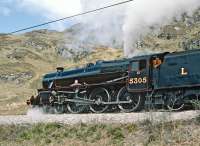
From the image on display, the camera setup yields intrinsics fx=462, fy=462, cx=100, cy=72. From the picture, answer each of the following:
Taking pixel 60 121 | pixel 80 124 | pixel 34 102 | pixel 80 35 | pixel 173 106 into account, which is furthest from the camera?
pixel 80 35

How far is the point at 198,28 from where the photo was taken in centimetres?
16650

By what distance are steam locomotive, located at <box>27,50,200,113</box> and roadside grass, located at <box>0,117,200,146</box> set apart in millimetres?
3836

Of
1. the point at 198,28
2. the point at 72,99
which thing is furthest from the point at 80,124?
the point at 198,28

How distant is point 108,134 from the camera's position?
1376 cm

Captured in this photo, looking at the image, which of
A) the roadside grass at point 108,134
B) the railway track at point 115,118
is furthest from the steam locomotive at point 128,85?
the roadside grass at point 108,134

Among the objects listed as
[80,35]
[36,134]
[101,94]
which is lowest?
[36,134]

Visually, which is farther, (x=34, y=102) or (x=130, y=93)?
(x=34, y=102)

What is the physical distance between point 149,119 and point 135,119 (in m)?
0.93

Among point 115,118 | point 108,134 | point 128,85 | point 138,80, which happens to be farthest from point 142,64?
point 108,134

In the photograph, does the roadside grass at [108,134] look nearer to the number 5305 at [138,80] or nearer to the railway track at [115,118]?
the railway track at [115,118]

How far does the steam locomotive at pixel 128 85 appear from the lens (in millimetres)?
17938

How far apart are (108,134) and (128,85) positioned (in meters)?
5.99

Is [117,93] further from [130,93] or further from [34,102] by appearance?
[34,102]

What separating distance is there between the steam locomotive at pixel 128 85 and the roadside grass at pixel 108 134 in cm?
384
